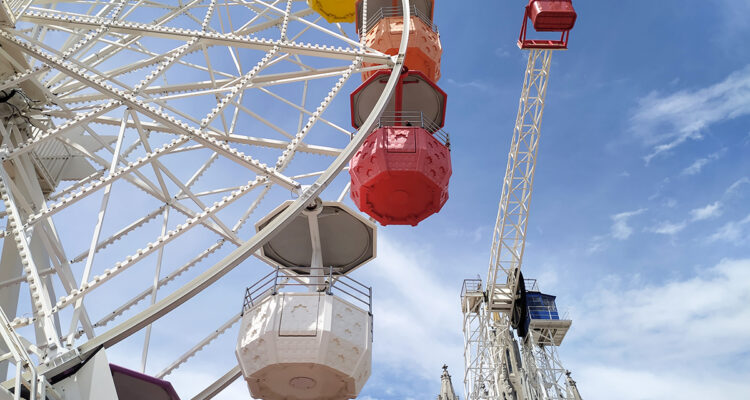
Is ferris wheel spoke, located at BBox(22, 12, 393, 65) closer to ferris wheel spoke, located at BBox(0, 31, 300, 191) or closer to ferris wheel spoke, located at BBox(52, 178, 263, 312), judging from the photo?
ferris wheel spoke, located at BBox(0, 31, 300, 191)

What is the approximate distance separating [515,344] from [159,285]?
1720 inches

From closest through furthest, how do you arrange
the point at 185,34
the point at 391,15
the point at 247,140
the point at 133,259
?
the point at 133,259 < the point at 185,34 < the point at 247,140 < the point at 391,15

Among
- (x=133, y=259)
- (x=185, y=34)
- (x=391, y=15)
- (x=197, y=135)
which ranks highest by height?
(x=391, y=15)

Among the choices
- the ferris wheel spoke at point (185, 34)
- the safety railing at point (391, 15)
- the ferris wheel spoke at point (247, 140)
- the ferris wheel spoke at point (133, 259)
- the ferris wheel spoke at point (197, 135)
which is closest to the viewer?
the ferris wheel spoke at point (133, 259)

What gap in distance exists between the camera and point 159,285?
56.7ft

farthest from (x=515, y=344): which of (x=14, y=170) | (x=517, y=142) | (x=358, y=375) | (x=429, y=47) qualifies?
(x=14, y=170)

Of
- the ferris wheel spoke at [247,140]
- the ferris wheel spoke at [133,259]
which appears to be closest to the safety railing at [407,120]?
the ferris wheel spoke at [247,140]

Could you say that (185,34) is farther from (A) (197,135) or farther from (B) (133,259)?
(B) (133,259)

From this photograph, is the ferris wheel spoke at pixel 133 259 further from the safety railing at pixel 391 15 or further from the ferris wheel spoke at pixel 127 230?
the safety railing at pixel 391 15

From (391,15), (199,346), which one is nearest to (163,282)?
(199,346)

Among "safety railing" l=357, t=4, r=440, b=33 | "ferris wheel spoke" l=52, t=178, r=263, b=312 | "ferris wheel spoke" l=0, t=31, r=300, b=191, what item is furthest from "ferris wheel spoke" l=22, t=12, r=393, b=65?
"safety railing" l=357, t=4, r=440, b=33

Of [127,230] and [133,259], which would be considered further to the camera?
[127,230]

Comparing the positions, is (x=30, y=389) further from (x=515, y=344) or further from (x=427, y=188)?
(x=515, y=344)

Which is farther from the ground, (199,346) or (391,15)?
(391,15)
